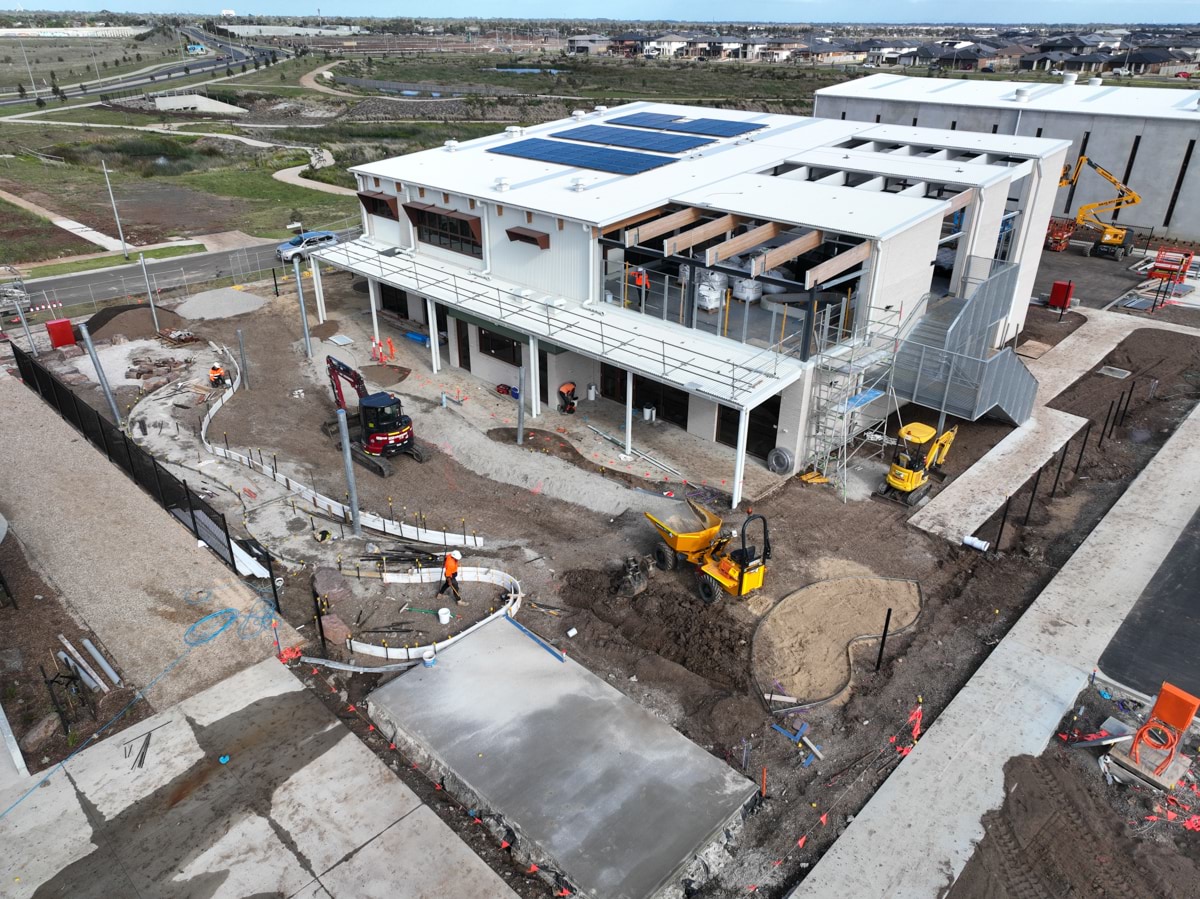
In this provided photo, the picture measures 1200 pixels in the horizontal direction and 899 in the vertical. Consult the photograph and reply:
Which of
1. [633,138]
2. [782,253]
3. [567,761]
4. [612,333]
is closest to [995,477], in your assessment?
[782,253]

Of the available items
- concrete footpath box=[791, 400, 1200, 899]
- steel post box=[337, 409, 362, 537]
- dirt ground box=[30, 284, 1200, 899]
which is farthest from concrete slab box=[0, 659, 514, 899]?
steel post box=[337, 409, 362, 537]

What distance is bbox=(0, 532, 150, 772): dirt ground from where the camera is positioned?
14.7 meters

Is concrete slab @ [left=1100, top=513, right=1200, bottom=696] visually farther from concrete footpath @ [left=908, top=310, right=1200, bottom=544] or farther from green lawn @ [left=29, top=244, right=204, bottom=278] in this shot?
green lawn @ [left=29, top=244, right=204, bottom=278]

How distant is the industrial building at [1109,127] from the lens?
147 feet

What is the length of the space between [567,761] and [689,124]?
33305 mm

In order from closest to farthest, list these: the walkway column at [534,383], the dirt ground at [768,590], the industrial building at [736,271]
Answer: the dirt ground at [768,590], the industrial building at [736,271], the walkway column at [534,383]

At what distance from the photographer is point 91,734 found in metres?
14.7

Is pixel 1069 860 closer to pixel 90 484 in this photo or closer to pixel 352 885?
pixel 352 885

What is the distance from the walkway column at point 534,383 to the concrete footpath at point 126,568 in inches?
444

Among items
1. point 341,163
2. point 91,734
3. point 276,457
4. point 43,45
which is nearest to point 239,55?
point 43,45

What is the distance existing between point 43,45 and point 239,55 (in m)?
55.0

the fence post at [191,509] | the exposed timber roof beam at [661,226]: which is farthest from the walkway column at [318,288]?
the fence post at [191,509]

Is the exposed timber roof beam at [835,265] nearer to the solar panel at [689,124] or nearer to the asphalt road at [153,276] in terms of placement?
the solar panel at [689,124]

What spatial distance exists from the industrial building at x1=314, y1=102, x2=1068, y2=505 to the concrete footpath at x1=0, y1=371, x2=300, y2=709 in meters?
11.7
